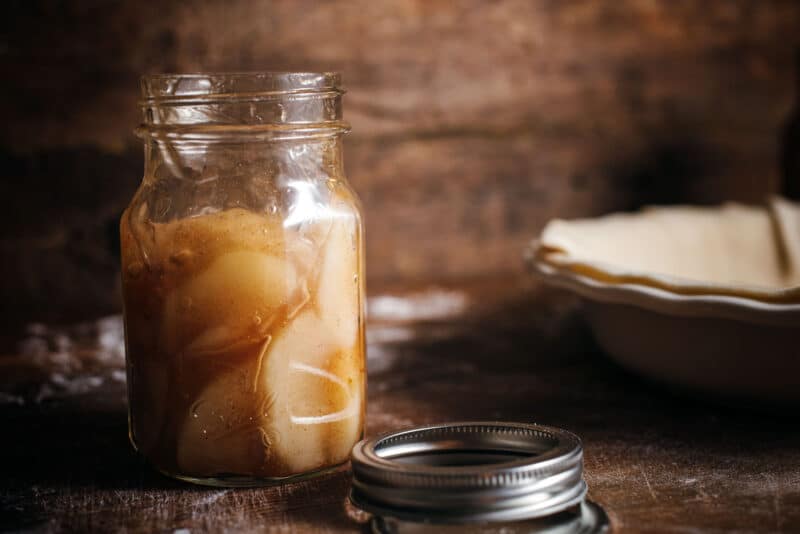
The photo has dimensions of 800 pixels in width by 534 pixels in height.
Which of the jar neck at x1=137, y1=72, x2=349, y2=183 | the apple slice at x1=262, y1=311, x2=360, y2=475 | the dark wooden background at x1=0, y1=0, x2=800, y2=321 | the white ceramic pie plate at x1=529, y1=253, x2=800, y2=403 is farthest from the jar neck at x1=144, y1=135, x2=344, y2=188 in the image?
the dark wooden background at x1=0, y1=0, x2=800, y2=321

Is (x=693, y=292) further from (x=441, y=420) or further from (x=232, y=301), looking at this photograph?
(x=232, y=301)

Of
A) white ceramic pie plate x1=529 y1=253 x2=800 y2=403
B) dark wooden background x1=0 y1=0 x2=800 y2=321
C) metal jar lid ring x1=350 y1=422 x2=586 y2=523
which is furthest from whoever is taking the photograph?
dark wooden background x1=0 y1=0 x2=800 y2=321

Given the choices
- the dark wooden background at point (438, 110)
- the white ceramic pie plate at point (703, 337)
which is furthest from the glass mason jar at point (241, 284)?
the dark wooden background at point (438, 110)

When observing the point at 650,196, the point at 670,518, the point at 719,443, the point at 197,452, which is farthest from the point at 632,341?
the point at 650,196

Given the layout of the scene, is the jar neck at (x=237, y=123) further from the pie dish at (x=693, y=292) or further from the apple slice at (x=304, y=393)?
the pie dish at (x=693, y=292)

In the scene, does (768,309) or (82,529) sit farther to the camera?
(768,309)

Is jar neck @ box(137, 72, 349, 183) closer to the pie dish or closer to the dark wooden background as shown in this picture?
the pie dish

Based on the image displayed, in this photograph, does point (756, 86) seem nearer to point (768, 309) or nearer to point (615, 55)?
point (615, 55)

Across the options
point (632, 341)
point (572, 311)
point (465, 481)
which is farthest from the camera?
point (572, 311)
